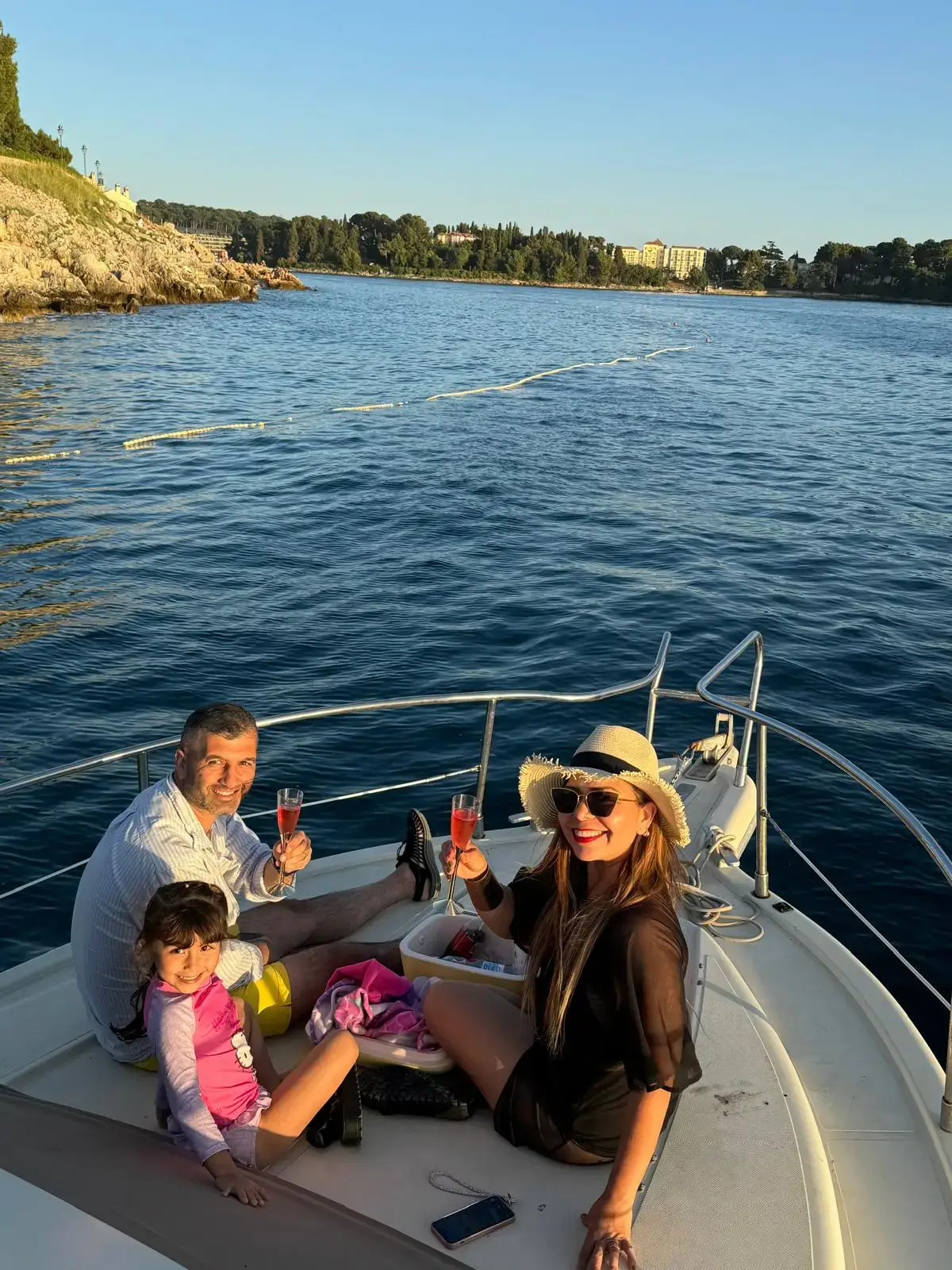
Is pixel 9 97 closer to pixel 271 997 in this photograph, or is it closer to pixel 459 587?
pixel 459 587

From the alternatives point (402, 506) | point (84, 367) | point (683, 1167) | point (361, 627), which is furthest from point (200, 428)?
point (683, 1167)

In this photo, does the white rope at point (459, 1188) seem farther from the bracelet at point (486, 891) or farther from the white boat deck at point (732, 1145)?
the bracelet at point (486, 891)

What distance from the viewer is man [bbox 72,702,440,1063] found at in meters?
3.46

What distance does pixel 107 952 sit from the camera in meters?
3.47

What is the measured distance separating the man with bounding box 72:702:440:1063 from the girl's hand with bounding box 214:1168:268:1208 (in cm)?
73

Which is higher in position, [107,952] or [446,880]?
[107,952]

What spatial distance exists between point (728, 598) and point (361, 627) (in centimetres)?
545

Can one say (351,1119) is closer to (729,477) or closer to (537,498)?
(537,498)

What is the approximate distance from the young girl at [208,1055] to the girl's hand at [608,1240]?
0.86 m

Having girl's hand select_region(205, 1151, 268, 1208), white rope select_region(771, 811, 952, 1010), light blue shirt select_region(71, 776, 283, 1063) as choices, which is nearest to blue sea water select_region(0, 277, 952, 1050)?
white rope select_region(771, 811, 952, 1010)

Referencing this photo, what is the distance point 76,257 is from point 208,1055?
242ft

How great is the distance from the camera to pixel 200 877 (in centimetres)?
355

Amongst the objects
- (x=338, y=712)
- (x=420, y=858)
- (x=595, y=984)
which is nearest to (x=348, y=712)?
(x=338, y=712)

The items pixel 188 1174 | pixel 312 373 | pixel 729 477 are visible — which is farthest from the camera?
pixel 312 373
